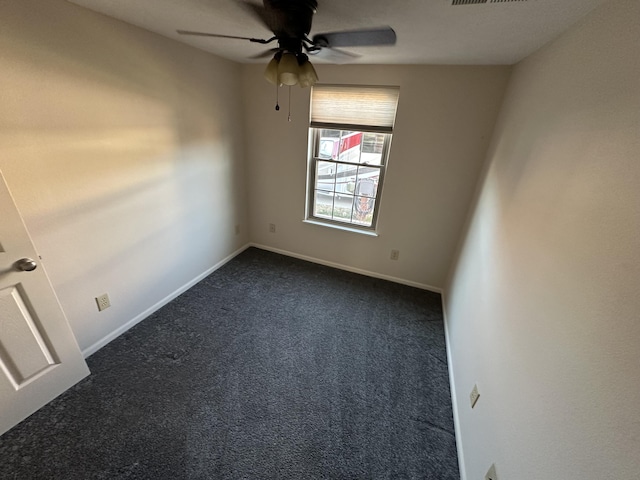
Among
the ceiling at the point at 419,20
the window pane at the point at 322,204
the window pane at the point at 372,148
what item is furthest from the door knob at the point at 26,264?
the window pane at the point at 372,148

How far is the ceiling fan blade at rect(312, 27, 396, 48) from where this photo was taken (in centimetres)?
117

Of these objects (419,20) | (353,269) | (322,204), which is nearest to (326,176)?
(322,204)

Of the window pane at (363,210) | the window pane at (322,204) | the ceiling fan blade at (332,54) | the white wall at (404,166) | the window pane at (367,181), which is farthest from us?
the window pane at (322,204)

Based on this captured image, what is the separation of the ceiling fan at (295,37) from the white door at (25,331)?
1367 mm

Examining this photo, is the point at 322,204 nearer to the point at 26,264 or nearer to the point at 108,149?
the point at 108,149

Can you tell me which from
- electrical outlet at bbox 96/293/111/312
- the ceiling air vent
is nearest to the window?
the ceiling air vent

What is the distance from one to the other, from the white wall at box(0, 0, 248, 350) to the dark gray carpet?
0.45 metres

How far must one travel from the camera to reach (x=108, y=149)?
1680 millimetres

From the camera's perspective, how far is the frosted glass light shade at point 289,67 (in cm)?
125

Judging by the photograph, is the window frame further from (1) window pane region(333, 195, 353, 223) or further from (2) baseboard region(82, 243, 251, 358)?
(2) baseboard region(82, 243, 251, 358)

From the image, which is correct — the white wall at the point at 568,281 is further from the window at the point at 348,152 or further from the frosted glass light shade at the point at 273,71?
the frosted glass light shade at the point at 273,71

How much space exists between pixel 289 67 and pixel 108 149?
1315 mm

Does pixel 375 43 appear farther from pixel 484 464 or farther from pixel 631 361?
pixel 484 464

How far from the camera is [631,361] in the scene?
0.58 m
